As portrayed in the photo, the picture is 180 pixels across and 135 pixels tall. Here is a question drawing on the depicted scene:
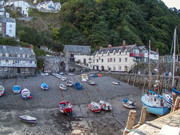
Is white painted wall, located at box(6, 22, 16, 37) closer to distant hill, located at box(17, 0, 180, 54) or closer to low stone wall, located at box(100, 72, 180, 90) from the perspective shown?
distant hill, located at box(17, 0, 180, 54)

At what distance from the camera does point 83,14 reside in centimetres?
7000

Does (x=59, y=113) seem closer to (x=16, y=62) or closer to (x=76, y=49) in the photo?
(x=16, y=62)

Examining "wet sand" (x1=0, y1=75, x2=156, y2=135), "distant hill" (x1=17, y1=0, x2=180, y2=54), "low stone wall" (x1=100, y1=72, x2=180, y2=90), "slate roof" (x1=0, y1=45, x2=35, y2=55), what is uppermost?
"distant hill" (x1=17, y1=0, x2=180, y2=54)

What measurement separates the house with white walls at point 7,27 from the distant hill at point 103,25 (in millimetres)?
9014

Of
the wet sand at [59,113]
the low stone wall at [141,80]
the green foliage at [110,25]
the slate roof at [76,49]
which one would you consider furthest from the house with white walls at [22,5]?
the wet sand at [59,113]

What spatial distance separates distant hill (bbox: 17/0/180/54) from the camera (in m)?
63.8

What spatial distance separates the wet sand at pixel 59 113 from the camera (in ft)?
55.6

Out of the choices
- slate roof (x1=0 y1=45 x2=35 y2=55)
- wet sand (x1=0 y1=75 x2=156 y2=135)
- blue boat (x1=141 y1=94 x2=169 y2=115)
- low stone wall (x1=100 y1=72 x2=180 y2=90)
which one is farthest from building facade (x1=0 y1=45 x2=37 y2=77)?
blue boat (x1=141 y1=94 x2=169 y2=115)

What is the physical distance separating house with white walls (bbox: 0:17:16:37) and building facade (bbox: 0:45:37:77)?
471 inches

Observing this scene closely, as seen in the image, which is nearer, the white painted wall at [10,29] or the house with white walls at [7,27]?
the house with white walls at [7,27]

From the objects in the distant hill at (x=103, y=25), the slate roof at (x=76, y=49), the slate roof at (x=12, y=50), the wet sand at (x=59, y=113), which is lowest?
the wet sand at (x=59, y=113)

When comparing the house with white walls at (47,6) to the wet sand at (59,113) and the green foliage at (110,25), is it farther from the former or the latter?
the wet sand at (59,113)

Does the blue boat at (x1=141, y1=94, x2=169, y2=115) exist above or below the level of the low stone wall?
below

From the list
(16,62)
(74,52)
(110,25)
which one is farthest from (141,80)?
(110,25)
